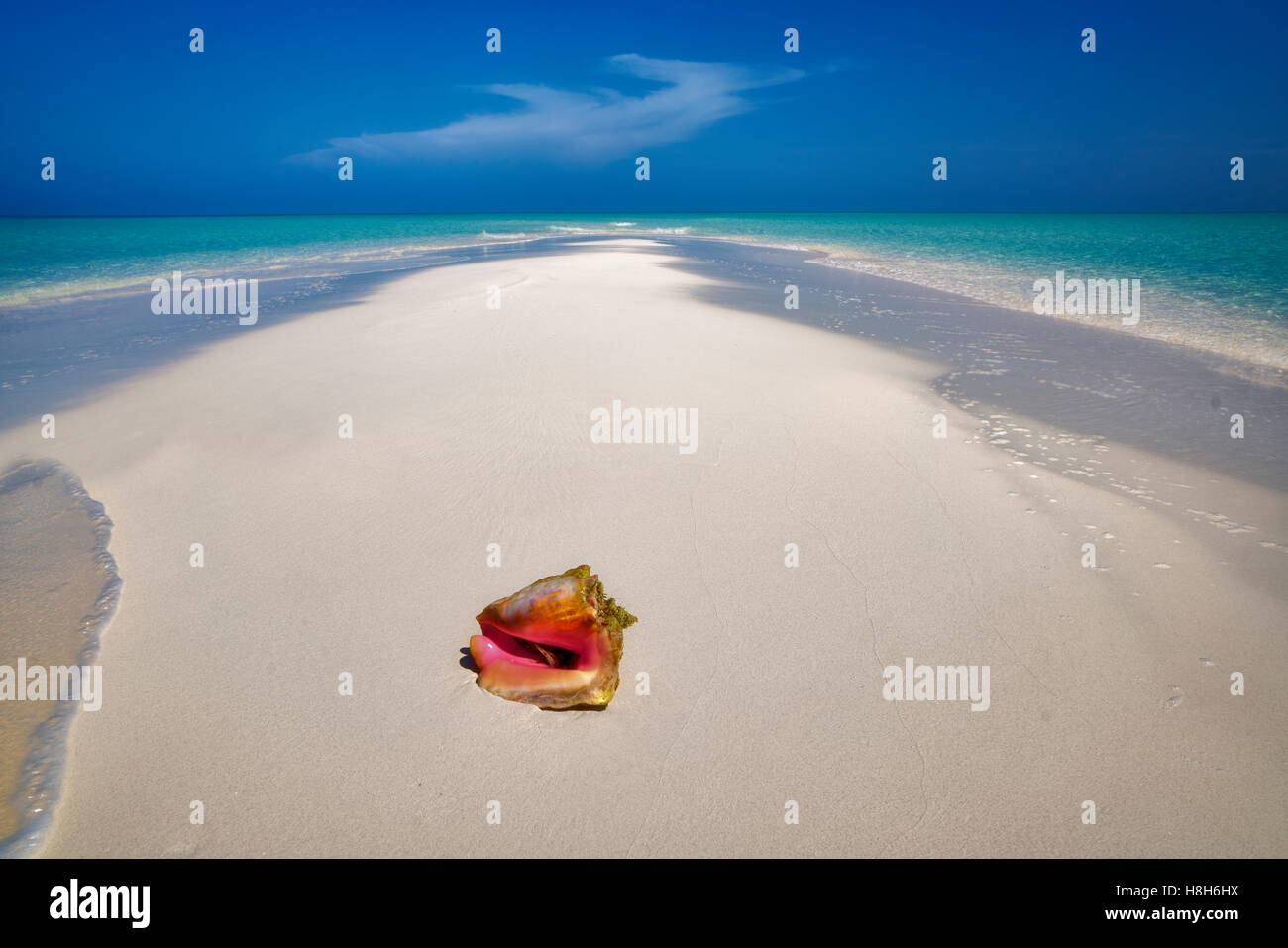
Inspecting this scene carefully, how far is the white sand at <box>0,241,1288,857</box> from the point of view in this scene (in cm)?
253

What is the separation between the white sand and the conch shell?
0.39 feet

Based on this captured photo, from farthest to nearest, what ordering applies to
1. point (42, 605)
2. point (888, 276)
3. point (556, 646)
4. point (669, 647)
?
1. point (888, 276)
2. point (42, 605)
3. point (669, 647)
4. point (556, 646)

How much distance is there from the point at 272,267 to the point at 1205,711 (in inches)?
1228

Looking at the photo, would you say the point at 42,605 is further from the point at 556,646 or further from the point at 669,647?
the point at 669,647

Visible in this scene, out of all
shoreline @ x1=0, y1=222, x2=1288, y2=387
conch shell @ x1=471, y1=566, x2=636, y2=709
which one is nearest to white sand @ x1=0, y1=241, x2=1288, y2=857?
conch shell @ x1=471, y1=566, x2=636, y2=709

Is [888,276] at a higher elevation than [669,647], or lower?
higher

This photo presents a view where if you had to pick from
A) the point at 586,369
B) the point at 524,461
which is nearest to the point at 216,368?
the point at 586,369

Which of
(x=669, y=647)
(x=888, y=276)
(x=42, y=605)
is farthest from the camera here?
(x=888, y=276)

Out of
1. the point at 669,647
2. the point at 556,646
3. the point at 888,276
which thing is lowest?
the point at 669,647

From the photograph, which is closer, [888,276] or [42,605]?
[42,605]

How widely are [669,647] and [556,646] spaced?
71 centimetres

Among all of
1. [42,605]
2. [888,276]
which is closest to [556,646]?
[42,605]

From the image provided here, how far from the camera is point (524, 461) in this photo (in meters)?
5.73

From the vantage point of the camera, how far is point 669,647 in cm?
349
